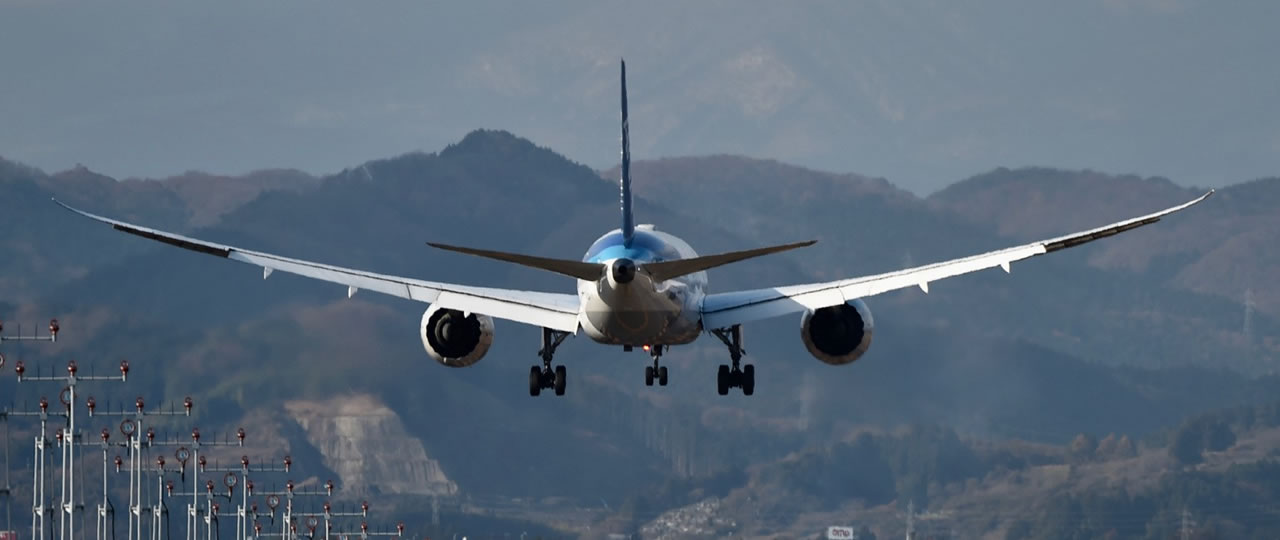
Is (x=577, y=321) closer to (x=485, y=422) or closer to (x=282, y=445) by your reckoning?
(x=282, y=445)

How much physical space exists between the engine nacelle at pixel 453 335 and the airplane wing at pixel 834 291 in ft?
21.2

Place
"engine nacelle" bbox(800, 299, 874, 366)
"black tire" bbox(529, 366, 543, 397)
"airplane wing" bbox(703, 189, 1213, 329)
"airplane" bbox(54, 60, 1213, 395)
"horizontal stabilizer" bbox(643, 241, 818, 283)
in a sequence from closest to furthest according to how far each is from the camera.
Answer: "horizontal stabilizer" bbox(643, 241, 818, 283), "airplane" bbox(54, 60, 1213, 395), "airplane wing" bbox(703, 189, 1213, 329), "engine nacelle" bbox(800, 299, 874, 366), "black tire" bbox(529, 366, 543, 397)

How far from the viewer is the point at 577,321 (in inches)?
2472

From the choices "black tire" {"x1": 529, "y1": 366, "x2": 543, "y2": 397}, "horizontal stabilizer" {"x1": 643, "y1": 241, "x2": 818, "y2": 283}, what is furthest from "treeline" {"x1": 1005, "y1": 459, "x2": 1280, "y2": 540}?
"horizontal stabilizer" {"x1": 643, "y1": 241, "x2": 818, "y2": 283}

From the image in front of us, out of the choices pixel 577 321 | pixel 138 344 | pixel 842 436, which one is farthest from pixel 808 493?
pixel 577 321

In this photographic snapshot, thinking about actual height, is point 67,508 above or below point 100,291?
below

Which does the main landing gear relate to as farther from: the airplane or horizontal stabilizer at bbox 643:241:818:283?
horizontal stabilizer at bbox 643:241:818:283

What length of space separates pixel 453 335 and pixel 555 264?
37.7 ft

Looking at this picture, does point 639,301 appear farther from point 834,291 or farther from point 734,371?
point 734,371

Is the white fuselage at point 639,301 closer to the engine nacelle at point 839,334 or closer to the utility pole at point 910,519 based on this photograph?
the engine nacelle at point 839,334

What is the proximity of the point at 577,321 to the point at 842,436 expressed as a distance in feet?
379

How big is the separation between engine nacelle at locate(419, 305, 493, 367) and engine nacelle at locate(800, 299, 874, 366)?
28.9ft

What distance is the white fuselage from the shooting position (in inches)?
2296

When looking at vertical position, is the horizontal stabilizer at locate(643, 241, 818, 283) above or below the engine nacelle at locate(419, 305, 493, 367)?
above
